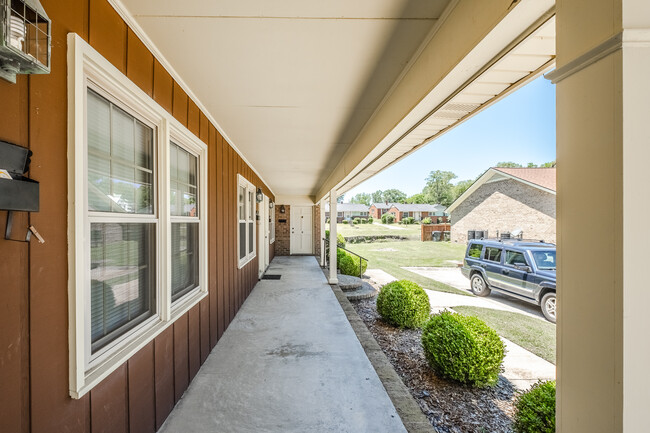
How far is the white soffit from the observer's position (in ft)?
4.18

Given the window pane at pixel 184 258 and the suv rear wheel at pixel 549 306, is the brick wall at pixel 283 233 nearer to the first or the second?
the suv rear wheel at pixel 549 306

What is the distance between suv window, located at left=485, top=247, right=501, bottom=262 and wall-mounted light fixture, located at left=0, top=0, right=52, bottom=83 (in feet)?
25.3

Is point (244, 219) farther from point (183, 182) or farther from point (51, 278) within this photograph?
point (51, 278)

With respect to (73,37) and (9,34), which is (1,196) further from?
(73,37)

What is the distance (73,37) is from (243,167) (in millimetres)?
3752

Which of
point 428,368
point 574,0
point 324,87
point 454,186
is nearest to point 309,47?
point 324,87

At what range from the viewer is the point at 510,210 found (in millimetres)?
14055

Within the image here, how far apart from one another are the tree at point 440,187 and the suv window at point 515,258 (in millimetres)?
51452

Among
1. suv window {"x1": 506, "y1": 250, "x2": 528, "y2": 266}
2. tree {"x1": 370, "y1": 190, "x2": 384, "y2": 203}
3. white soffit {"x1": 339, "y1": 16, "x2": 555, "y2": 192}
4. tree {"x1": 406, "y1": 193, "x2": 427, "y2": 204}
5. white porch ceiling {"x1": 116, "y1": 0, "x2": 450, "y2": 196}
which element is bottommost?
suv window {"x1": 506, "y1": 250, "x2": 528, "y2": 266}

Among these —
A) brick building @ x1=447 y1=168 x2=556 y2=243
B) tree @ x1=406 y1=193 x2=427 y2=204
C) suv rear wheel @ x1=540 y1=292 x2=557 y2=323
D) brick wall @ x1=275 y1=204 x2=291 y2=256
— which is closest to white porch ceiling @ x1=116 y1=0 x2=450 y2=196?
suv rear wheel @ x1=540 y1=292 x2=557 y2=323

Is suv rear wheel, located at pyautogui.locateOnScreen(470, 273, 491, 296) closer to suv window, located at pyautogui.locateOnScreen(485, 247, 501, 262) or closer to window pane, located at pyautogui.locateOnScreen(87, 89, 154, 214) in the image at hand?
suv window, located at pyautogui.locateOnScreen(485, 247, 501, 262)

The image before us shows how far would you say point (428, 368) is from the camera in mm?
3012

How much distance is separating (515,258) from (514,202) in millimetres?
9396

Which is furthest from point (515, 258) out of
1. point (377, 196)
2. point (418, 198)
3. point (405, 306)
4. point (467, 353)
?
point (377, 196)
